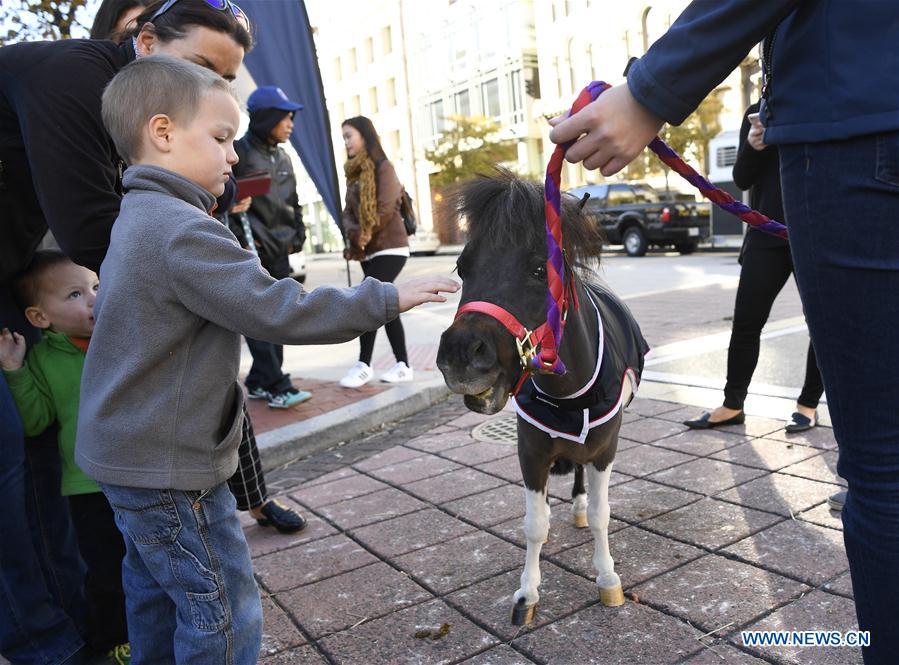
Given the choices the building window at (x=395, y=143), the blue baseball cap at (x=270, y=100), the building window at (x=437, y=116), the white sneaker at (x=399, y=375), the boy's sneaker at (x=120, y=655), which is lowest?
the boy's sneaker at (x=120, y=655)

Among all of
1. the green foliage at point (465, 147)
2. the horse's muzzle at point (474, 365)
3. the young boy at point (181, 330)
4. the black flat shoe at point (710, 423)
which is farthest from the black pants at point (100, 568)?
the green foliage at point (465, 147)

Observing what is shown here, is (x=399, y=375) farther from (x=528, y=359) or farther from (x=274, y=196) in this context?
(x=528, y=359)

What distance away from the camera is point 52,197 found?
2.10 m

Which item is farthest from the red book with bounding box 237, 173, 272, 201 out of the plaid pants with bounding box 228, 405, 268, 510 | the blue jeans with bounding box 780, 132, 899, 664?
→ the blue jeans with bounding box 780, 132, 899, 664

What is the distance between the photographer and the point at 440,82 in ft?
158

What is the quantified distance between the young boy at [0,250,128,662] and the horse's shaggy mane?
1322 mm

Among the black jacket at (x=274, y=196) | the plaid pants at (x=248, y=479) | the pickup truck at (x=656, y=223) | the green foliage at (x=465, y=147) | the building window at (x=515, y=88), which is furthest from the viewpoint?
the building window at (x=515, y=88)

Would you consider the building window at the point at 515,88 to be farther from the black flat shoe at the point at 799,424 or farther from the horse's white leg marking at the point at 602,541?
the horse's white leg marking at the point at 602,541

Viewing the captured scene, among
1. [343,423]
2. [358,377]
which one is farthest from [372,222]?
[343,423]

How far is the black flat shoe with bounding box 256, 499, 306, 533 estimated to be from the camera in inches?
144

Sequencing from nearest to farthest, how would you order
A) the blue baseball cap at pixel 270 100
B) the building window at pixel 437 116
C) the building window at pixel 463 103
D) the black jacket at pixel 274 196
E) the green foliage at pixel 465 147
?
1. the blue baseball cap at pixel 270 100
2. the black jacket at pixel 274 196
3. the green foliage at pixel 465 147
4. the building window at pixel 463 103
5. the building window at pixel 437 116

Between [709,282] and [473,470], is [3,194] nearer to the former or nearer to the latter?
[473,470]

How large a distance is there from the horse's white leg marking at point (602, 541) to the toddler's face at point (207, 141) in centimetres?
176

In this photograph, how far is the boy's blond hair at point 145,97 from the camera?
1934 millimetres
